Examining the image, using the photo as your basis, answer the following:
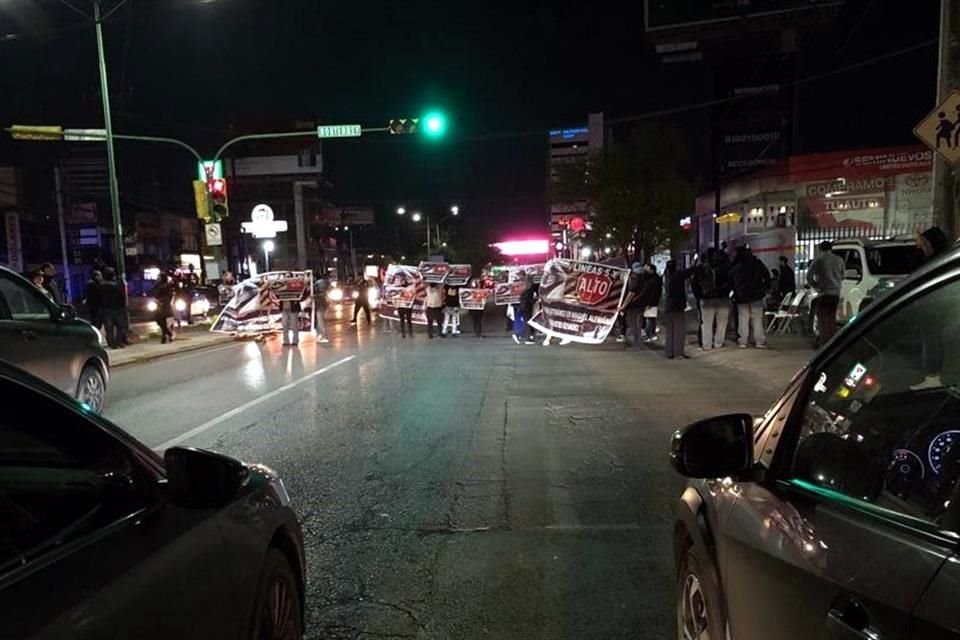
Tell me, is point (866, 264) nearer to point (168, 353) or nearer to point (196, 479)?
point (168, 353)

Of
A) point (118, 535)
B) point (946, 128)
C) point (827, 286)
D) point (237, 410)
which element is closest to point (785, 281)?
point (827, 286)

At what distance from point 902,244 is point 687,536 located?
1526 cm

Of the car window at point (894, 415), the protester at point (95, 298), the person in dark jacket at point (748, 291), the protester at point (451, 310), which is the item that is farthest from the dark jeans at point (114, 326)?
the car window at point (894, 415)

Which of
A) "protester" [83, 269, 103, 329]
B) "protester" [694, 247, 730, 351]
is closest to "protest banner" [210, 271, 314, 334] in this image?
"protester" [83, 269, 103, 329]

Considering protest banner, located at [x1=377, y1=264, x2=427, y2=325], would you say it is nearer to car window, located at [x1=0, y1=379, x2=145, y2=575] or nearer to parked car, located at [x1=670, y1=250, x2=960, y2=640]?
car window, located at [x1=0, y1=379, x2=145, y2=575]

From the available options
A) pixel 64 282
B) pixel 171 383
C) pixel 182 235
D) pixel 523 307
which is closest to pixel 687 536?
pixel 171 383

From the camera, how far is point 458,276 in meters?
20.7

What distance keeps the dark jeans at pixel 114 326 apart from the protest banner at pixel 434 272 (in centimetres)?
771

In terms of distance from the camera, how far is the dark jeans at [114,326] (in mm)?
17219

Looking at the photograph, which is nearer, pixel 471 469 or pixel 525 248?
pixel 471 469

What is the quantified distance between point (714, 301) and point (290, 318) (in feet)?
32.0

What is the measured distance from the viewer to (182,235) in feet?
195

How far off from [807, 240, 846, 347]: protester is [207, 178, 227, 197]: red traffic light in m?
17.7

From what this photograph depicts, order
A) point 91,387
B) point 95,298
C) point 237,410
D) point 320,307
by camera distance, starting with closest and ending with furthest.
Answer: point 91,387 < point 237,410 < point 95,298 < point 320,307
